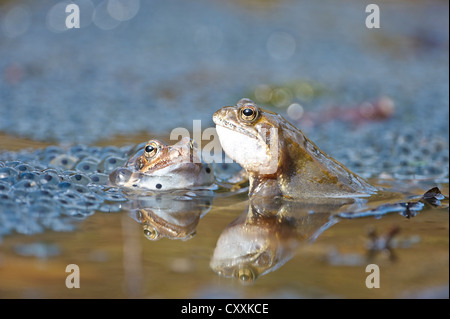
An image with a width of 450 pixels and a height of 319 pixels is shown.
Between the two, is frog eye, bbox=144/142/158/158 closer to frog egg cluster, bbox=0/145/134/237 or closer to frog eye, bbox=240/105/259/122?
frog egg cluster, bbox=0/145/134/237

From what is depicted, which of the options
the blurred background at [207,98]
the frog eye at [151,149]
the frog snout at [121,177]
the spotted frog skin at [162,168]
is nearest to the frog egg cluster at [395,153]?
the blurred background at [207,98]

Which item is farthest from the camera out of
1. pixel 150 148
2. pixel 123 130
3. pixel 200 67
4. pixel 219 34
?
pixel 219 34

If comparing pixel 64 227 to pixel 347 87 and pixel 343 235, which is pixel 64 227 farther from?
pixel 347 87

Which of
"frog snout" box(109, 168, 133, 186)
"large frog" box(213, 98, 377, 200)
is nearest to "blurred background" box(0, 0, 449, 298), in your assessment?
"frog snout" box(109, 168, 133, 186)

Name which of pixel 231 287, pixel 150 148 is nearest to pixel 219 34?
pixel 150 148

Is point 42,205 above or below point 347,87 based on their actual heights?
below

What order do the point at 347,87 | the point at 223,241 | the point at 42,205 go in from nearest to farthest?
1. the point at 223,241
2. the point at 42,205
3. the point at 347,87

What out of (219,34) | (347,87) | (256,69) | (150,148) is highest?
(219,34)

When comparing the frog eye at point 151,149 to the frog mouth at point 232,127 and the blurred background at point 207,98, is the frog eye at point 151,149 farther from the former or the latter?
the blurred background at point 207,98
